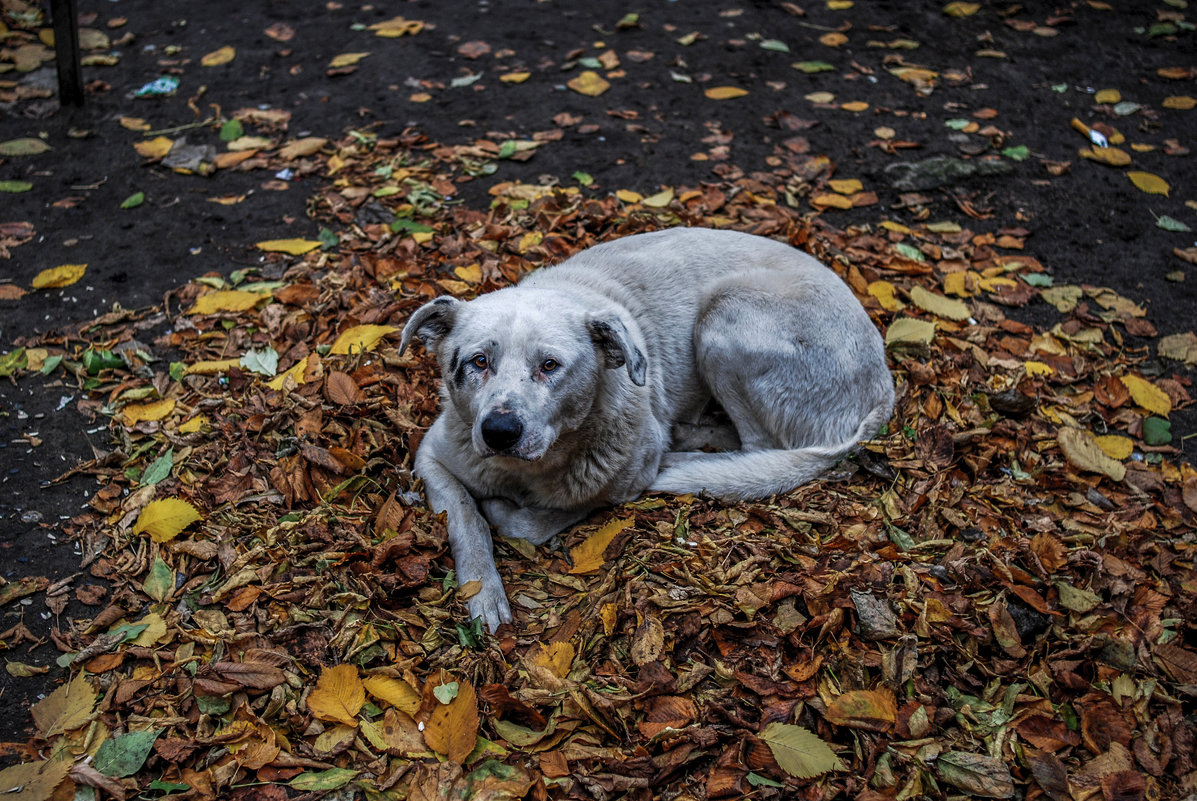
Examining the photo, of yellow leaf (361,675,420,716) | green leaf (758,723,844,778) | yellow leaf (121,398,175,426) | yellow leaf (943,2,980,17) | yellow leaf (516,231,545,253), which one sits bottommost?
yellow leaf (121,398,175,426)

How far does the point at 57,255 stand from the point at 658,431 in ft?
12.9

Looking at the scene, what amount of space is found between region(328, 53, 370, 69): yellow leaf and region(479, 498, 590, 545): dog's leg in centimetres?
514

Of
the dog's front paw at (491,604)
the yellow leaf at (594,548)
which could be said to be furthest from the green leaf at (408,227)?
the dog's front paw at (491,604)

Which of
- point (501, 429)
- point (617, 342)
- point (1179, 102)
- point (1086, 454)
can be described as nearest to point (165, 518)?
point (501, 429)

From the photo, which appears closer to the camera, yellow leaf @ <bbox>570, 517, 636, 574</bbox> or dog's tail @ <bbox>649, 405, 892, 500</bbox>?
yellow leaf @ <bbox>570, 517, 636, 574</bbox>

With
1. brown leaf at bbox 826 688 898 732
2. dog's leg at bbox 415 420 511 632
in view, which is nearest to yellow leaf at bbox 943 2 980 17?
dog's leg at bbox 415 420 511 632

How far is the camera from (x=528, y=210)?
5391 millimetres

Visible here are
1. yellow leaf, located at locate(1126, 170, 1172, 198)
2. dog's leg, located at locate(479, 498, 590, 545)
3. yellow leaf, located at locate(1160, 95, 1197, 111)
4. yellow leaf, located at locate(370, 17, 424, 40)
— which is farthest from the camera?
yellow leaf, located at locate(370, 17, 424, 40)

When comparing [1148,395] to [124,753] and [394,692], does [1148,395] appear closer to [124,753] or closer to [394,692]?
[394,692]

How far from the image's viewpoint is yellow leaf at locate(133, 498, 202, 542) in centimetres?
335

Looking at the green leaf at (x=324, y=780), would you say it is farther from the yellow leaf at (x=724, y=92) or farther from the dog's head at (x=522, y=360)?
the yellow leaf at (x=724, y=92)

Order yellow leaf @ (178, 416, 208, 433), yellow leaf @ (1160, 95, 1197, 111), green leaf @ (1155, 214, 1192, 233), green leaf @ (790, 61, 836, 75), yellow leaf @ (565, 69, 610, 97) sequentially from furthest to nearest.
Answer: green leaf @ (790, 61, 836, 75) < yellow leaf @ (1160, 95, 1197, 111) < yellow leaf @ (565, 69, 610, 97) < green leaf @ (1155, 214, 1192, 233) < yellow leaf @ (178, 416, 208, 433)

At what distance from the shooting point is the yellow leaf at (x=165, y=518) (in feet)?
11.0

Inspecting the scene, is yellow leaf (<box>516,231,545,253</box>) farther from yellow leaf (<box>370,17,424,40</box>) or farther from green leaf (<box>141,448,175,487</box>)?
yellow leaf (<box>370,17,424,40</box>)
